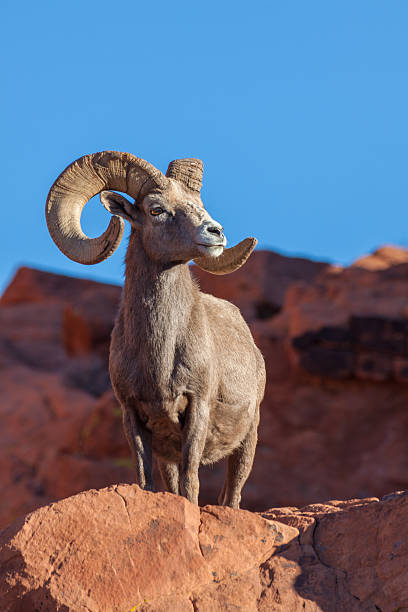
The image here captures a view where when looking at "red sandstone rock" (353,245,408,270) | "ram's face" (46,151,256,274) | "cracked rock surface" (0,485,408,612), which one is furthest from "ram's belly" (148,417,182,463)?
"red sandstone rock" (353,245,408,270)

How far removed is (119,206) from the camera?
20.5ft

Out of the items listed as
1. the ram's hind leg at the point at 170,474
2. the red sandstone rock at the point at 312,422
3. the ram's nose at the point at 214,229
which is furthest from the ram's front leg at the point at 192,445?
the red sandstone rock at the point at 312,422

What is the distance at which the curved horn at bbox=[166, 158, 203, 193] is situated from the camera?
645 centimetres

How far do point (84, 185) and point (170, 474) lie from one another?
268 cm

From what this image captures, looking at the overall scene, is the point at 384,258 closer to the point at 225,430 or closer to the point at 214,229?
the point at 225,430

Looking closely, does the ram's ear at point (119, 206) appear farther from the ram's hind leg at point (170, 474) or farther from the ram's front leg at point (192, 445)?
the ram's hind leg at point (170, 474)

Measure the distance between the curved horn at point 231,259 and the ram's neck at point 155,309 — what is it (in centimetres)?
35

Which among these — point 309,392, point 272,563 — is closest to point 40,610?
point 272,563

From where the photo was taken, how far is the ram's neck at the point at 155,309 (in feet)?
19.6

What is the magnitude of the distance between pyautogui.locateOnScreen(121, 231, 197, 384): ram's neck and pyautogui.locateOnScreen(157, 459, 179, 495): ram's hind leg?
1.38 metres

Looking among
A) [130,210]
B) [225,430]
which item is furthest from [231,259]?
[225,430]

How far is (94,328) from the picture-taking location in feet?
77.9

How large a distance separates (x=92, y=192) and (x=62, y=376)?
56.1 feet

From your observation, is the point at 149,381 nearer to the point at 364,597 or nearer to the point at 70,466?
the point at 364,597
